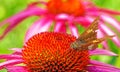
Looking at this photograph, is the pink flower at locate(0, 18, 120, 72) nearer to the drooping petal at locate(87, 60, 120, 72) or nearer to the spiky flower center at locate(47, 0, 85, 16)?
the drooping petal at locate(87, 60, 120, 72)

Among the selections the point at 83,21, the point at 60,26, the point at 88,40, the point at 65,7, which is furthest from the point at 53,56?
the point at 65,7

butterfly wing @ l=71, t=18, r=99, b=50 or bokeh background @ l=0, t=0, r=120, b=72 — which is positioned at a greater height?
bokeh background @ l=0, t=0, r=120, b=72

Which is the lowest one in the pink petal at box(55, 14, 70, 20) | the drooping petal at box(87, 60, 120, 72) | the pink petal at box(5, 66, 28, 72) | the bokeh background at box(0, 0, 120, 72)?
the drooping petal at box(87, 60, 120, 72)

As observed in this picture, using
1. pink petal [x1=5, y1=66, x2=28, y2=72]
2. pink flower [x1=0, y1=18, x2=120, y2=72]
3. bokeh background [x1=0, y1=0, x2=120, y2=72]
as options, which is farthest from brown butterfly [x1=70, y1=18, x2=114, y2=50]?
bokeh background [x1=0, y1=0, x2=120, y2=72]

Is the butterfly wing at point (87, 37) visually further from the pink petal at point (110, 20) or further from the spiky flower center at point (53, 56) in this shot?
the pink petal at point (110, 20)

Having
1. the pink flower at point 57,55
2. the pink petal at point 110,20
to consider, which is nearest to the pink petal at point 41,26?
the pink petal at point 110,20

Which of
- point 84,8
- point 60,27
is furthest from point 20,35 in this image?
point 60,27

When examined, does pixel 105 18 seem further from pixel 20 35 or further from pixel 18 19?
pixel 20 35

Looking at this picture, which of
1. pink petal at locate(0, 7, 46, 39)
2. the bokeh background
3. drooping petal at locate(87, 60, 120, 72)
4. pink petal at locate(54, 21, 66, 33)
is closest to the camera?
drooping petal at locate(87, 60, 120, 72)
